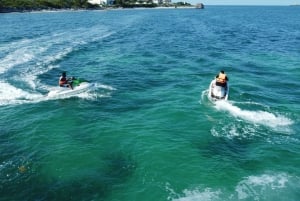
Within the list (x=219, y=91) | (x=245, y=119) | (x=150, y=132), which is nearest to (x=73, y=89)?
(x=150, y=132)

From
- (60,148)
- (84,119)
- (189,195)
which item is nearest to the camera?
(189,195)

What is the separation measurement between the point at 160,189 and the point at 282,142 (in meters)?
9.18

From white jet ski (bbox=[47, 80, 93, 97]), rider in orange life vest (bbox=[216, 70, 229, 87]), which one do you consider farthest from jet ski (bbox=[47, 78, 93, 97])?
rider in orange life vest (bbox=[216, 70, 229, 87])

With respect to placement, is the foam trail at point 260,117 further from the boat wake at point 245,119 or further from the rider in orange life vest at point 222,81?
the rider in orange life vest at point 222,81

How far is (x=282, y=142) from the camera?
23203 millimetres

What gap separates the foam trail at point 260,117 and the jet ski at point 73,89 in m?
11.5

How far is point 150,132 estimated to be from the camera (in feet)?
81.6

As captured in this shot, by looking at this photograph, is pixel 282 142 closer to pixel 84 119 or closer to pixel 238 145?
pixel 238 145

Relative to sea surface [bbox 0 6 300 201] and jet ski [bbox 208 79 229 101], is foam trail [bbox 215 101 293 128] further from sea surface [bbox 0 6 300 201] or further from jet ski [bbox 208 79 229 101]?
jet ski [bbox 208 79 229 101]

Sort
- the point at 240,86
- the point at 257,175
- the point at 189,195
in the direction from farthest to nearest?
1. the point at 240,86
2. the point at 257,175
3. the point at 189,195

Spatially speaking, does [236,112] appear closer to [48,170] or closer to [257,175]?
[257,175]

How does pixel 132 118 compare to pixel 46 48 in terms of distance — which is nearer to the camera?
pixel 132 118

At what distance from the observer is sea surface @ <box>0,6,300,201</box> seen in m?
18.4

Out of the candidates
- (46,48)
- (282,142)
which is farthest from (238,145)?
(46,48)
